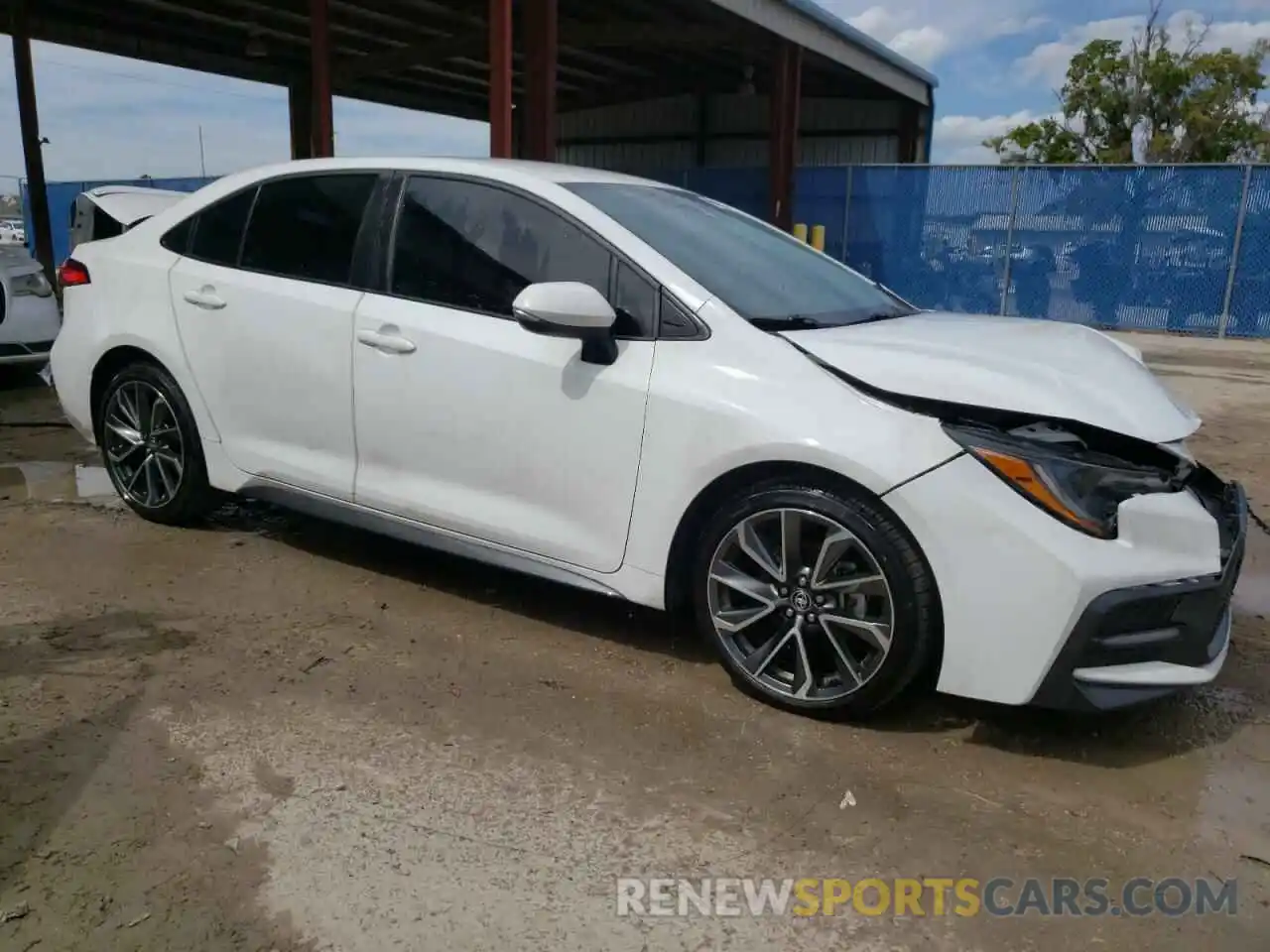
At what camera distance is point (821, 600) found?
286 cm

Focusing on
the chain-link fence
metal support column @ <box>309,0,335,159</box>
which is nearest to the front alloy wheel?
metal support column @ <box>309,0,335,159</box>

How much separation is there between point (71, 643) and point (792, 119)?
15021mm

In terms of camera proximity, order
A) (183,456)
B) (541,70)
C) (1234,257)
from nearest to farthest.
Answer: (183,456)
(541,70)
(1234,257)

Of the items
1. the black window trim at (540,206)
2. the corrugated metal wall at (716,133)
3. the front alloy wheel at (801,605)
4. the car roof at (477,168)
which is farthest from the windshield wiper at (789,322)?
the corrugated metal wall at (716,133)

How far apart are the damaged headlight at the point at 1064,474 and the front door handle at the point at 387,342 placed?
1833 millimetres

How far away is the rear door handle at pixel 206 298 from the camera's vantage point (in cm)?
404

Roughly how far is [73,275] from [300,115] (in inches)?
655

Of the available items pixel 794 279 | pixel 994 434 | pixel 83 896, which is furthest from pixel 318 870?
pixel 794 279

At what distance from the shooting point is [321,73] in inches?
455

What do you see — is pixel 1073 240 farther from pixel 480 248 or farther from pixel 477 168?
pixel 480 248

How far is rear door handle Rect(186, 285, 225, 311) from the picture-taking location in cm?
404

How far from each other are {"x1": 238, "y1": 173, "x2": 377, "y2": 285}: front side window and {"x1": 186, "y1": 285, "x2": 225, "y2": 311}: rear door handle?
0.58 feet

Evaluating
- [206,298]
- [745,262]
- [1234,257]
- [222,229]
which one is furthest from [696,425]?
[1234,257]

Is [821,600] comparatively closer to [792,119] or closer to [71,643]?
[71,643]
